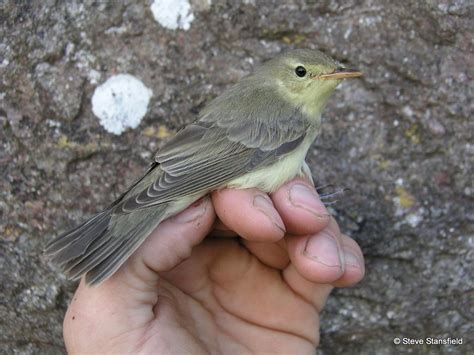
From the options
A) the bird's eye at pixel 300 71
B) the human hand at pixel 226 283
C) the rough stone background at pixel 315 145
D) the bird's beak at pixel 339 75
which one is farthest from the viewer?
the rough stone background at pixel 315 145

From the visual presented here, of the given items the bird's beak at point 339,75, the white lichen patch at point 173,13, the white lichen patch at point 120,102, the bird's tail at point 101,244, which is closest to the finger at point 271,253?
the bird's tail at point 101,244

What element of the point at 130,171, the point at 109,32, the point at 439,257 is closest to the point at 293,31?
the point at 109,32

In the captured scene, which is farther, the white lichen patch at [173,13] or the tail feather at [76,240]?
the white lichen patch at [173,13]

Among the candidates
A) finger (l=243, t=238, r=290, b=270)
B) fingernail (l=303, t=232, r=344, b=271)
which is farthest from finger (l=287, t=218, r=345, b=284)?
finger (l=243, t=238, r=290, b=270)

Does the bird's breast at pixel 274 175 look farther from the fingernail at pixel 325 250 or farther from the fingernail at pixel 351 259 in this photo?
the fingernail at pixel 351 259

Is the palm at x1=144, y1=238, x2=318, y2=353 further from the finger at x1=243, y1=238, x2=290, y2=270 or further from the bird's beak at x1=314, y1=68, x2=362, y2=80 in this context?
the bird's beak at x1=314, y1=68, x2=362, y2=80

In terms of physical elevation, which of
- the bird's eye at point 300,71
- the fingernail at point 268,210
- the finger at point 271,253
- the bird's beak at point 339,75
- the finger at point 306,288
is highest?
the bird's eye at point 300,71

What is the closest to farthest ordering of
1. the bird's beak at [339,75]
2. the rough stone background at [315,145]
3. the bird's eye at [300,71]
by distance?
1. the bird's beak at [339,75]
2. the bird's eye at [300,71]
3. the rough stone background at [315,145]
